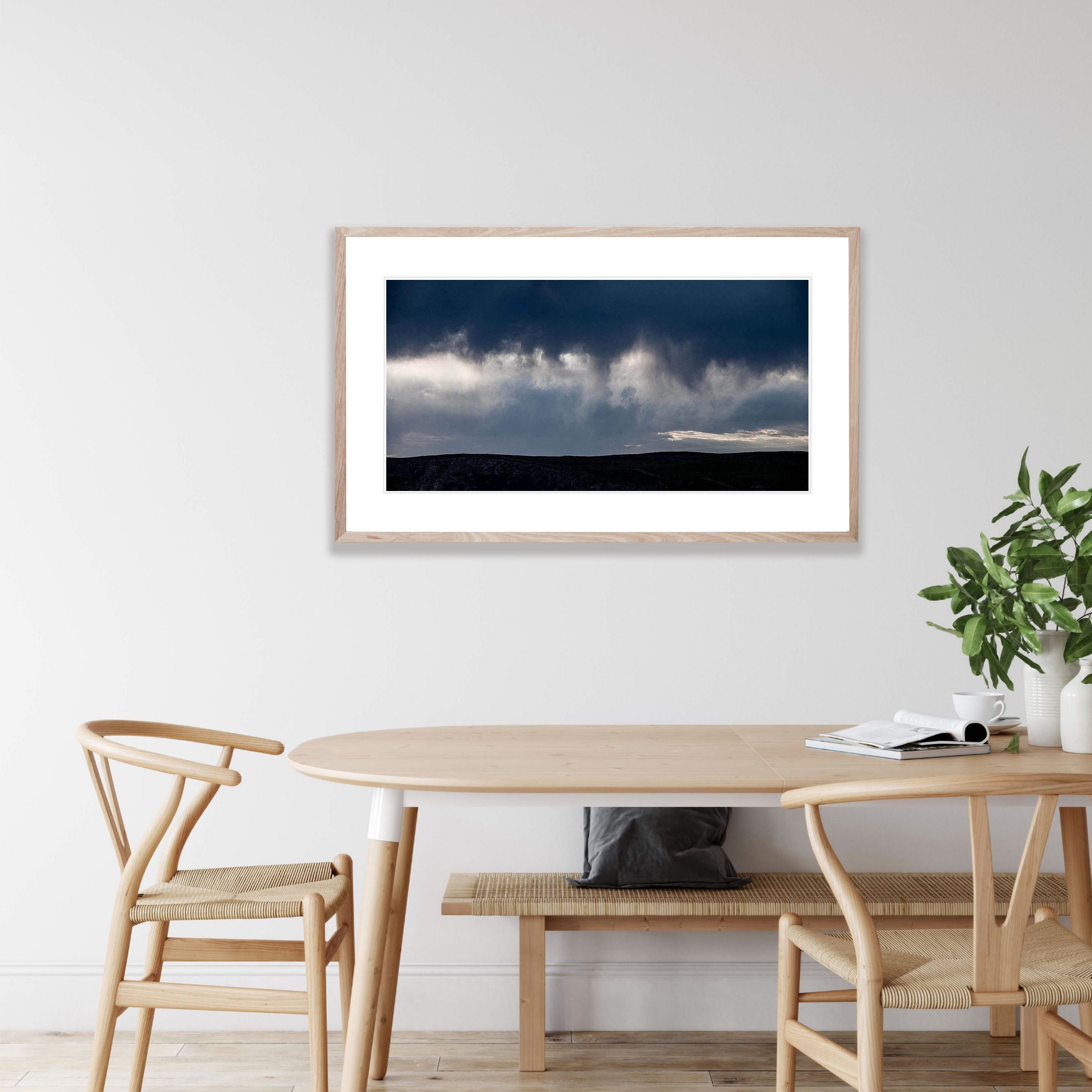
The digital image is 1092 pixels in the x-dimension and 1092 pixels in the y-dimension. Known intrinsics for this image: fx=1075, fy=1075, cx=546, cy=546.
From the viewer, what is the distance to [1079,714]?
207cm

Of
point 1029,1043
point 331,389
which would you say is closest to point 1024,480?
point 1029,1043

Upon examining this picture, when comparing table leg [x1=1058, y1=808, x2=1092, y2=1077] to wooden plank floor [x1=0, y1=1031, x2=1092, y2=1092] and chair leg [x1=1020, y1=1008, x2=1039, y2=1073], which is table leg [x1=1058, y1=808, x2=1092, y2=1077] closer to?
chair leg [x1=1020, y1=1008, x2=1039, y2=1073]

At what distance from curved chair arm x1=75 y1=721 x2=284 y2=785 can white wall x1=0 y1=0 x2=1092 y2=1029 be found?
405 millimetres

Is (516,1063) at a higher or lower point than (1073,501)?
lower

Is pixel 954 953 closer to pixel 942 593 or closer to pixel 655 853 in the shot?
pixel 942 593

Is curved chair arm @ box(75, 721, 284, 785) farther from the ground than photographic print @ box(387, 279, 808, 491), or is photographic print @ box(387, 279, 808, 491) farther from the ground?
photographic print @ box(387, 279, 808, 491)

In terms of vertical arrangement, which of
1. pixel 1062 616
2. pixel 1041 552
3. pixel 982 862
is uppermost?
pixel 1041 552

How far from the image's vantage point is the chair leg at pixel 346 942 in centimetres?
218

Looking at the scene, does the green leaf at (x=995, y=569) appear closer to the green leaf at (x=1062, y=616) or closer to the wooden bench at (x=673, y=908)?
the green leaf at (x=1062, y=616)

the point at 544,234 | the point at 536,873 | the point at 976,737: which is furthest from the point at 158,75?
the point at 976,737

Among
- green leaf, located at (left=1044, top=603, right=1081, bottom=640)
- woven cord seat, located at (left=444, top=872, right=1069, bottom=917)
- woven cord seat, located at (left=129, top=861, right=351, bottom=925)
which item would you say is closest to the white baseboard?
woven cord seat, located at (left=444, top=872, right=1069, bottom=917)

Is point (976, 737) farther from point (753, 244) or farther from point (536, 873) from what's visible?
point (753, 244)

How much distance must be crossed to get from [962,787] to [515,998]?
157 cm

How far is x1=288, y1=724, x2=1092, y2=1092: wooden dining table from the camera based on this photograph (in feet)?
6.09
